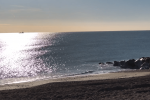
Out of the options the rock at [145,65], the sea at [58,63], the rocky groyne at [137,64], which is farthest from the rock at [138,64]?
the sea at [58,63]

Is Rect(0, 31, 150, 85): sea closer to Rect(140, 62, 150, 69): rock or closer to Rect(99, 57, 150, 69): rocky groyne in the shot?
Rect(99, 57, 150, 69): rocky groyne

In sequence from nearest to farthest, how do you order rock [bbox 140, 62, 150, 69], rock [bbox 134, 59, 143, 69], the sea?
the sea
rock [bbox 140, 62, 150, 69]
rock [bbox 134, 59, 143, 69]

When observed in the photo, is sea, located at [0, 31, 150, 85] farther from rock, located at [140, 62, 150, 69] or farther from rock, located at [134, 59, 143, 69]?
rock, located at [140, 62, 150, 69]

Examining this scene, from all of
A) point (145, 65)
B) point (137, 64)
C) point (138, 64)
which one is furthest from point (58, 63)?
point (145, 65)

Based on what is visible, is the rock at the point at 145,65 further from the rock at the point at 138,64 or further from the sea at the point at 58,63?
the sea at the point at 58,63

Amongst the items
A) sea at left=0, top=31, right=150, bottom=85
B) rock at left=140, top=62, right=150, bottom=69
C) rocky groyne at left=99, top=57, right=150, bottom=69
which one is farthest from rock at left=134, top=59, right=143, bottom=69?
sea at left=0, top=31, right=150, bottom=85

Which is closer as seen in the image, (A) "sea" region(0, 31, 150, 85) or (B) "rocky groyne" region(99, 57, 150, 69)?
(A) "sea" region(0, 31, 150, 85)

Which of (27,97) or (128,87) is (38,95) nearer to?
(27,97)

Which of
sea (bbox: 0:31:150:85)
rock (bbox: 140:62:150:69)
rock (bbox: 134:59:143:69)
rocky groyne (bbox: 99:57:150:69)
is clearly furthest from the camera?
rock (bbox: 134:59:143:69)

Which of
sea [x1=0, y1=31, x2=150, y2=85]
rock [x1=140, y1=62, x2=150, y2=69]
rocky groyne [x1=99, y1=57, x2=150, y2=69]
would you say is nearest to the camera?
sea [x1=0, y1=31, x2=150, y2=85]

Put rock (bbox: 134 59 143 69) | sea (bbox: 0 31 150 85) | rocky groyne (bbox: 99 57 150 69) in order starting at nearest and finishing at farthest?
sea (bbox: 0 31 150 85), rocky groyne (bbox: 99 57 150 69), rock (bbox: 134 59 143 69)

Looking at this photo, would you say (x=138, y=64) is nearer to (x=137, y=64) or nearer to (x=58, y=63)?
(x=137, y=64)

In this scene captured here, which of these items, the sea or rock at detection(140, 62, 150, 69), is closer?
the sea

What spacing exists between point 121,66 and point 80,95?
3235cm
